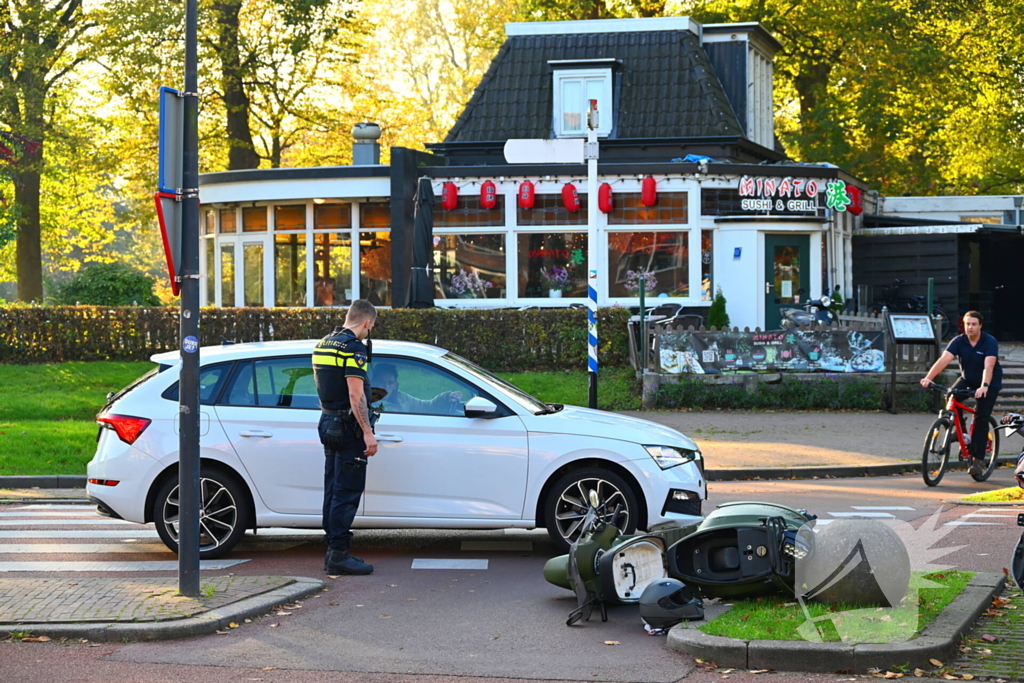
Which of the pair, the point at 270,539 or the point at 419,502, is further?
the point at 270,539

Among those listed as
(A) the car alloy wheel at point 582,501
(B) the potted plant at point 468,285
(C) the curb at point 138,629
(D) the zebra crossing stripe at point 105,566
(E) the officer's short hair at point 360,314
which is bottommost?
(D) the zebra crossing stripe at point 105,566

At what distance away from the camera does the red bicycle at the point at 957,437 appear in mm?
13984

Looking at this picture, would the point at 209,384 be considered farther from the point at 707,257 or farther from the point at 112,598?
the point at 707,257

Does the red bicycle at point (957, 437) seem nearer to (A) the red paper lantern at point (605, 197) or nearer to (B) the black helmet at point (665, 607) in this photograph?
(B) the black helmet at point (665, 607)

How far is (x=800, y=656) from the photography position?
6422mm

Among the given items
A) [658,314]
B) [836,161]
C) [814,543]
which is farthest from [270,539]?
[836,161]

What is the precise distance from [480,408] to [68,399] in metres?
12.7

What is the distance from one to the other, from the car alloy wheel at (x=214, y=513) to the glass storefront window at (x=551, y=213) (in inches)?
695

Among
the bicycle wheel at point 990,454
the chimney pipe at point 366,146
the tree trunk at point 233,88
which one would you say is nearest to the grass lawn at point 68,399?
the bicycle wheel at point 990,454

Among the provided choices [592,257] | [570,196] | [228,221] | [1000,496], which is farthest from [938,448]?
[228,221]

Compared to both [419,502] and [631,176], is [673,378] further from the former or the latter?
[419,502]

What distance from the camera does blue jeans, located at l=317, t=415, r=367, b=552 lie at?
8859 millimetres

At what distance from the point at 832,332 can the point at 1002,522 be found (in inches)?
390

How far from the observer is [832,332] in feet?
67.8
